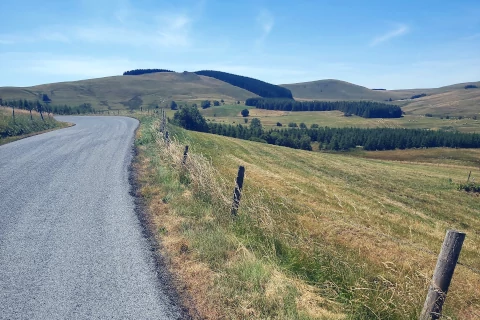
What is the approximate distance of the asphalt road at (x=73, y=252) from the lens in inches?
208

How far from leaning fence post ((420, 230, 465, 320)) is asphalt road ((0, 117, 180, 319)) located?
3.95m

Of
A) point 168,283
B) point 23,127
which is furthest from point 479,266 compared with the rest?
point 23,127

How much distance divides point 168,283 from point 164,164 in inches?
365

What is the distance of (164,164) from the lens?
14.8 metres

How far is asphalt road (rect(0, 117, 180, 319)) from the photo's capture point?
208 inches

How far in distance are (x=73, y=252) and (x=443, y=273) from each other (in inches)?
280

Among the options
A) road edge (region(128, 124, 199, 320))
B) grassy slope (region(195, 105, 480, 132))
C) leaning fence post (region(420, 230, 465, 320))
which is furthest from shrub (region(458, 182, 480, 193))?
grassy slope (region(195, 105, 480, 132))

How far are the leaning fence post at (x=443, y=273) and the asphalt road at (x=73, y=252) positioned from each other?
13.0ft

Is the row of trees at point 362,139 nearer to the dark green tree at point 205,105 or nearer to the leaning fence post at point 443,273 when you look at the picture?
the leaning fence post at point 443,273

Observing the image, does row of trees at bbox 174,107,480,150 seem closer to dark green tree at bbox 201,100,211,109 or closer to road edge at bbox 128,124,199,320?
road edge at bbox 128,124,199,320

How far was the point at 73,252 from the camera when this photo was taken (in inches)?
277

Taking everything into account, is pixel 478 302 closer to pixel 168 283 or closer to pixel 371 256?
pixel 371 256

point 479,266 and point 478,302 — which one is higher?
point 478,302

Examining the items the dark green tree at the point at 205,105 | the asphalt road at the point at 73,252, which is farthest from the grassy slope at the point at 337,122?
the asphalt road at the point at 73,252
